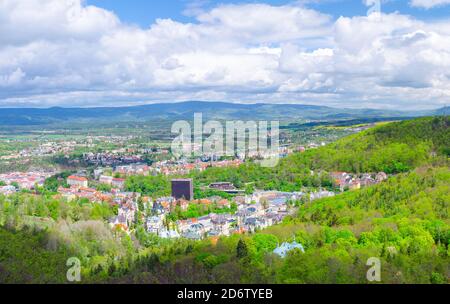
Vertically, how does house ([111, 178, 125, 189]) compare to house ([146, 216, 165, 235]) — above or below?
below

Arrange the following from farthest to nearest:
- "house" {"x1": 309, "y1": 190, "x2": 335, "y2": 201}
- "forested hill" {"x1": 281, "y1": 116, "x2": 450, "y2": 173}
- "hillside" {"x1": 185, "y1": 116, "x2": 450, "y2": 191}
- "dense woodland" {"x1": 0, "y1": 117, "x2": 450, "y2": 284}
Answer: "hillside" {"x1": 185, "y1": 116, "x2": 450, "y2": 191}, "forested hill" {"x1": 281, "y1": 116, "x2": 450, "y2": 173}, "house" {"x1": 309, "y1": 190, "x2": 335, "y2": 201}, "dense woodland" {"x1": 0, "y1": 117, "x2": 450, "y2": 284}

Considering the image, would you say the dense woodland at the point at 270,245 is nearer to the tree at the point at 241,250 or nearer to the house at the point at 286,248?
Result: the tree at the point at 241,250

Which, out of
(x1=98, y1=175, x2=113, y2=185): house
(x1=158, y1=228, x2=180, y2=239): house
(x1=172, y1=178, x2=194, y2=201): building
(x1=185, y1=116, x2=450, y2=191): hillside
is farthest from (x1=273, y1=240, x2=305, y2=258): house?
(x1=98, y1=175, x2=113, y2=185): house

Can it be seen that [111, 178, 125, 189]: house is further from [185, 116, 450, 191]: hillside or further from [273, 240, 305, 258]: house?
[273, 240, 305, 258]: house

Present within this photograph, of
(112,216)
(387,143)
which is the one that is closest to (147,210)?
(112,216)

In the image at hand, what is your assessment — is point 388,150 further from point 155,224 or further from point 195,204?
point 155,224

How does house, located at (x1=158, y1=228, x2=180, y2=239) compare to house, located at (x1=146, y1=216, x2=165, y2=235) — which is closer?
house, located at (x1=158, y1=228, x2=180, y2=239)

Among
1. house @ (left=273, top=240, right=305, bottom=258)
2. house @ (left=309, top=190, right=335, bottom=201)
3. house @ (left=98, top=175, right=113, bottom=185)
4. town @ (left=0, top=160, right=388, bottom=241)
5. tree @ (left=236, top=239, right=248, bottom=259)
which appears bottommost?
house @ (left=98, top=175, right=113, bottom=185)
